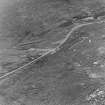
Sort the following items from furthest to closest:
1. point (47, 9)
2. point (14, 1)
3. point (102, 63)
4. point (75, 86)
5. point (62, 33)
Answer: point (14, 1) < point (47, 9) < point (62, 33) < point (102, 63) < point (75, 86)

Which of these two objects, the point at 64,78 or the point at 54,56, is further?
the point at 54,56

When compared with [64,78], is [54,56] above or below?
above

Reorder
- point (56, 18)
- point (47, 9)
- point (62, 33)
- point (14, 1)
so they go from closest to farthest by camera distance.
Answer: point (62, 33) < point (56, 18) < point (47, 9) < point (14, 1)

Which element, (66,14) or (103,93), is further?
(66,14)

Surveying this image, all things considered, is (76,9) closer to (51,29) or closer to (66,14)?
(66,14)

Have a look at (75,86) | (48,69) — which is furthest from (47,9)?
(75,86)

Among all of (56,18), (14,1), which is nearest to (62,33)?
(56,18)

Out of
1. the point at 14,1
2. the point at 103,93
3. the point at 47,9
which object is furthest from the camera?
the point at 14,1

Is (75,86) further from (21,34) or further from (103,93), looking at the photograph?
(21,34)

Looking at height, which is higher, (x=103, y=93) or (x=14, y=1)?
(x=14, y=1)
